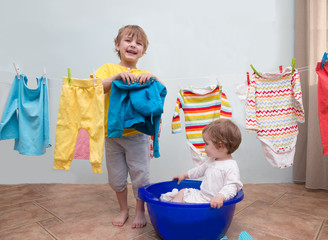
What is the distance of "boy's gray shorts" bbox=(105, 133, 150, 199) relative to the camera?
1.48m

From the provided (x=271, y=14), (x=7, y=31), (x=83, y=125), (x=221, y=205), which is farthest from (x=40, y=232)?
(x=271, y=14)

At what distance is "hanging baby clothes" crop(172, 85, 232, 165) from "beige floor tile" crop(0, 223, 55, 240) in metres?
1.00

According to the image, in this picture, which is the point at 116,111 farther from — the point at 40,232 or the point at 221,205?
the point at 40,232

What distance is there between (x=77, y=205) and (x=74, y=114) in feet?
2.66

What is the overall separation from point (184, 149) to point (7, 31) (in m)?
1.96

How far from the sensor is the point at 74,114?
137 centimetres

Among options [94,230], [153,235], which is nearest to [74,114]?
[94,230]

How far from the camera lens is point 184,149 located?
2.44m

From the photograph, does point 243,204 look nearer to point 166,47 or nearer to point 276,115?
point 276,115

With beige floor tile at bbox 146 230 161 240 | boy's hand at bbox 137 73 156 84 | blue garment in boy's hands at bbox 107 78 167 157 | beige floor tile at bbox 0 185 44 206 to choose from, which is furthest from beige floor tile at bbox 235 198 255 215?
beige floor tile at bbox 0 185 44 206

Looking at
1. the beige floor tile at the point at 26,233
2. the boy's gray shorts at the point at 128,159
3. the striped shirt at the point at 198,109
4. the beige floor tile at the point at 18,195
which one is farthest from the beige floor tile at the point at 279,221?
the beige floor tile at the point at 18,195

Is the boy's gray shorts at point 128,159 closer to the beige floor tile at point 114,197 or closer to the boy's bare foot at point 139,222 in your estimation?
the boy's bare foot at point 139,222

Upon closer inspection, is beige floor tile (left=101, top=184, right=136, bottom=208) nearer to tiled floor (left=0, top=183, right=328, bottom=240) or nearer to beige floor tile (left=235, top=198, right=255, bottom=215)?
tiled floor (left=0, top=183, right=328, bottom=240)

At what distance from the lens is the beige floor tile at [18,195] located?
194 centimetres
